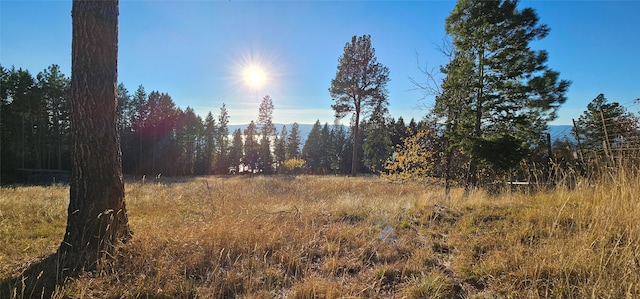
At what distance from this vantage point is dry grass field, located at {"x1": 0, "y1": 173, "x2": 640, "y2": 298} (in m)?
2.12

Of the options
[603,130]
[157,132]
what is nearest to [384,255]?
[603,130]

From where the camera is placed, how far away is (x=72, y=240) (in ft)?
9.25

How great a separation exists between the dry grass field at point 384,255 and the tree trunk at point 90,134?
0.36m

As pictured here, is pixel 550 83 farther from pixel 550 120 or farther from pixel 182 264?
pixel 182 264

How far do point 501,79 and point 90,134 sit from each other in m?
9.16

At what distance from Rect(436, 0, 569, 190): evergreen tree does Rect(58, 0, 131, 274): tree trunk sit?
7.74 m

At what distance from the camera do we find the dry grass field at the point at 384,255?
2119 millimetres

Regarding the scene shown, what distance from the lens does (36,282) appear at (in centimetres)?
216

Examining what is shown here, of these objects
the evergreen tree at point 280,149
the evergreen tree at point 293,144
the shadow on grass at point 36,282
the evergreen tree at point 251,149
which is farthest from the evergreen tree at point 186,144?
the shadow on grass at point 36,282

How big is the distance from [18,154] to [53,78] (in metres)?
8.53

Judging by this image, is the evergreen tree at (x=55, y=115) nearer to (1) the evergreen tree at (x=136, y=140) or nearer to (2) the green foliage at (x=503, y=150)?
(1) the evergreen tree at (x=136, y=140)

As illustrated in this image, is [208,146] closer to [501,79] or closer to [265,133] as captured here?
[265,133]

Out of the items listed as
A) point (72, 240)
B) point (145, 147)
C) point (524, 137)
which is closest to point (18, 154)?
point (145, 147)

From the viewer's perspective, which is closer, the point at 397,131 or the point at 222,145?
the point at 397,131
